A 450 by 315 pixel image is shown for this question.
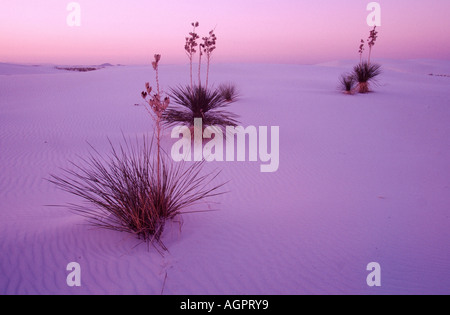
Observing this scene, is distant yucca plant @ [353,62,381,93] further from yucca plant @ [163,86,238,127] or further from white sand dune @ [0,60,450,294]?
yucca plant @ [163,86,238,127]

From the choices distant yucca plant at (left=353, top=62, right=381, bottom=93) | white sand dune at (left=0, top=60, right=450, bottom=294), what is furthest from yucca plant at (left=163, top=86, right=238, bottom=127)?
distant yucca plant at (left=353, top=62, right=381, bottom=93)

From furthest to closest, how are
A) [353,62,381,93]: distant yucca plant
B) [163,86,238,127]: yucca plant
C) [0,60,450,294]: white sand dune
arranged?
[353,62,381,93]: distant yucca plant → [163,86,238,127]: yucca plant → [0,60,450,294]: white sand dune

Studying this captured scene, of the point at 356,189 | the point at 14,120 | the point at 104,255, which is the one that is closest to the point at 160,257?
the point at 104,255

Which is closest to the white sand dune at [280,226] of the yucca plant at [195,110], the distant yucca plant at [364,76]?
the yucca plant at [195,110]

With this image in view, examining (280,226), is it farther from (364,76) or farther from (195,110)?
(364,76)

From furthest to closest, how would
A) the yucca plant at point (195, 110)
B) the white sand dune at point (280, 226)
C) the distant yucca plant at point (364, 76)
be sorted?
the distant yucca plant at point (364, 76) < the yucca plant at point (195, 110) < the white sand dune at point (280, 226)

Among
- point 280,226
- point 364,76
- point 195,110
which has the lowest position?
point 280,226

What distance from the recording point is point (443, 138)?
716cm

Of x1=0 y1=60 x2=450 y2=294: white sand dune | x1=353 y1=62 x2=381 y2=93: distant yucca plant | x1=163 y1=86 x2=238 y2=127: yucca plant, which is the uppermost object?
x1=353 y1=62 x2=381 y2=93: distant yucca plant

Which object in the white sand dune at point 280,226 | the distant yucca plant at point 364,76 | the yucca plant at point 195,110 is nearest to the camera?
the white sand dune at point 280,226

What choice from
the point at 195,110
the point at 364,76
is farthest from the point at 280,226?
the point at 364,76

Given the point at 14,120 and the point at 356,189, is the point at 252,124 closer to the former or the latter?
the point at 356,189

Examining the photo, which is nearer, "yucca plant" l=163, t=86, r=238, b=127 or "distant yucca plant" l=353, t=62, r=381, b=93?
"yucca plant" l=163, t=86, r=238, b=127

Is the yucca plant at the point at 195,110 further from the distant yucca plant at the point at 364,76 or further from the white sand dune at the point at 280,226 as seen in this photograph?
the distant yucca plant at the point at 364,76
